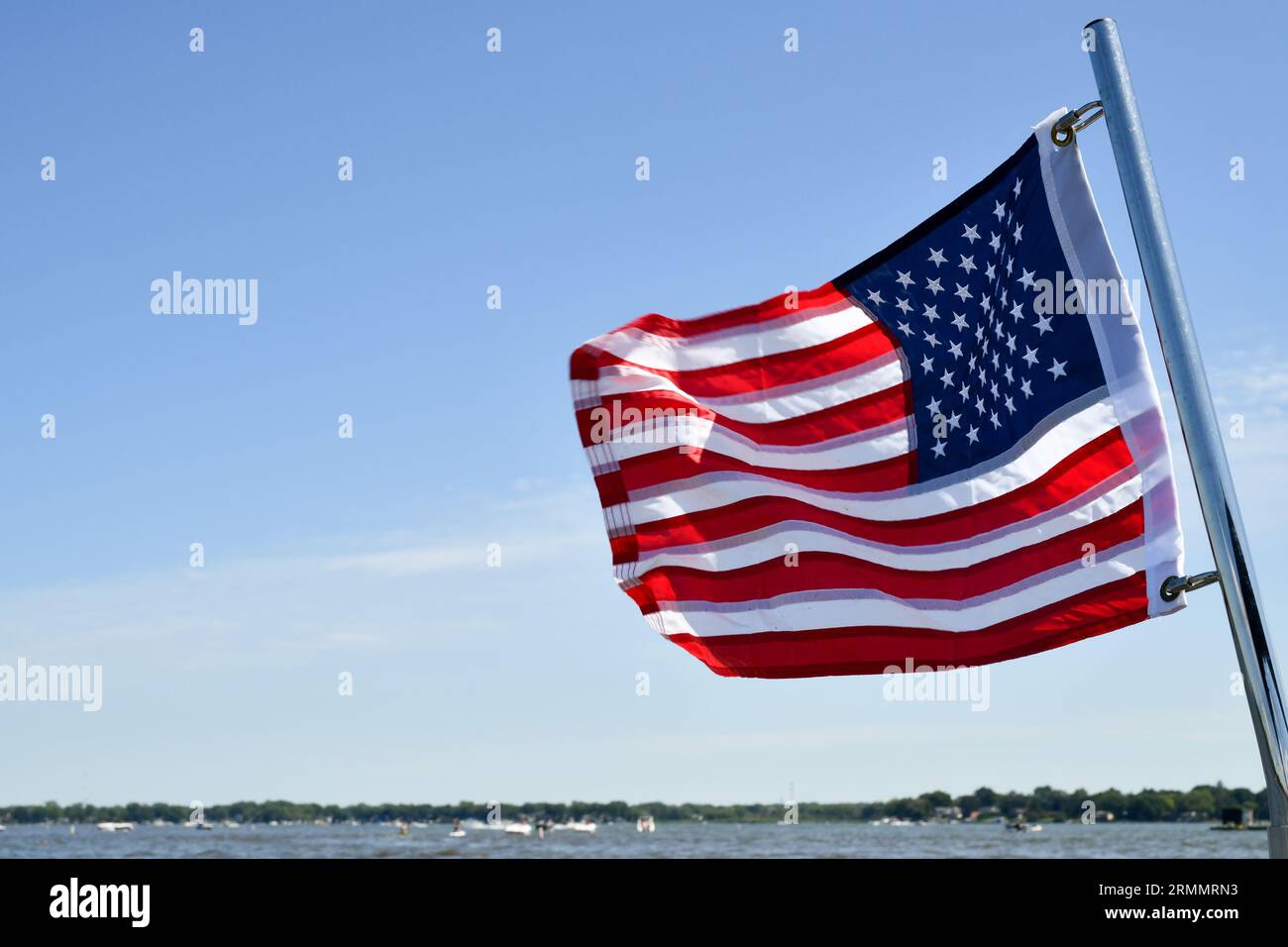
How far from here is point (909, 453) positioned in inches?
330

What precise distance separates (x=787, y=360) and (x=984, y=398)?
4.57 ft

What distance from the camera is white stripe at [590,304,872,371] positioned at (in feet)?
29.1

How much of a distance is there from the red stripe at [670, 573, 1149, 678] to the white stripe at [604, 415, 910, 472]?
100cm

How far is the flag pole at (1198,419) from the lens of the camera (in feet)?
19.4

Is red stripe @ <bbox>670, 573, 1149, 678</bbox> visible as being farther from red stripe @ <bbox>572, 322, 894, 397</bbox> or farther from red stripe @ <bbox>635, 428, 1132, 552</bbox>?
red stripe @ <bbox>572, 322, 894, 397</bbox>

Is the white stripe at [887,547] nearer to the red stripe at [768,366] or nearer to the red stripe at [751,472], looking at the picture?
the red stripe at [751,472]

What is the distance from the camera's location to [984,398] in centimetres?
805

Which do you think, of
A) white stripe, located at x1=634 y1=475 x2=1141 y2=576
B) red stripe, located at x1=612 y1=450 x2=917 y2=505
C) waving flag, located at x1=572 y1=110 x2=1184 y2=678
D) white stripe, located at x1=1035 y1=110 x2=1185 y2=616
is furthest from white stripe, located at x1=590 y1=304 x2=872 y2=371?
white stripe, located at x1=1035 y1=110 x2=1185 y2=616

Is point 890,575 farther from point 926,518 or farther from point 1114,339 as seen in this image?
point 1114,339

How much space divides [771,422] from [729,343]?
62 centimetres

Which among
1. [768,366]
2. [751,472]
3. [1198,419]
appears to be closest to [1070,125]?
[1198,419]

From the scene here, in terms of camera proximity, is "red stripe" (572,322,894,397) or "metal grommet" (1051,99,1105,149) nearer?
"metal grommet" (1051,99,1105,149)
